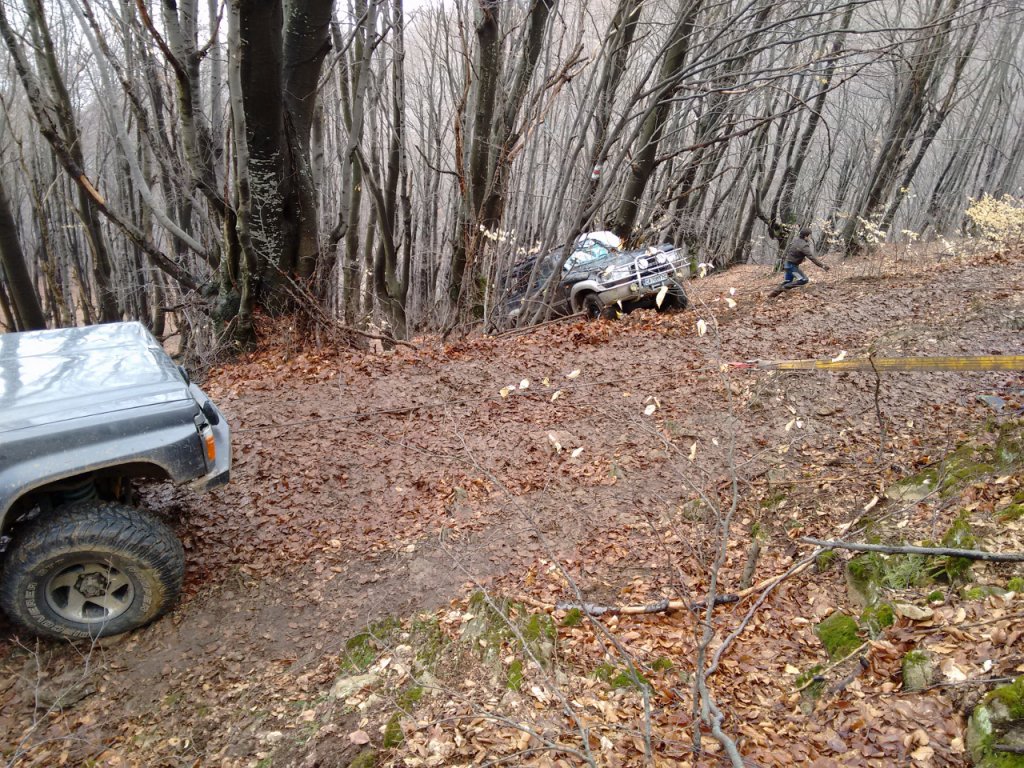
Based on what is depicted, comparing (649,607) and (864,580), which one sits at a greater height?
(864,580)

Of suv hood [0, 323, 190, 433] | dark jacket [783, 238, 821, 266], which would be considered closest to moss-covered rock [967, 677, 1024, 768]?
suv hood [0, 323, 190, 433]

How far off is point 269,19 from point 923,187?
32.2 m

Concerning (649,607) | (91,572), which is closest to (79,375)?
(91,572)

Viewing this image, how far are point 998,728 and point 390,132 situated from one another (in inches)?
529

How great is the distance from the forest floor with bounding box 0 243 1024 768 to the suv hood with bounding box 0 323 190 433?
50.7 inches

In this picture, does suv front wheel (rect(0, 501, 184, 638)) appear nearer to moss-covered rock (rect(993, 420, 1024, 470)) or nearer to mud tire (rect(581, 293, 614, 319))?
moss-covered rock (rect(993, 420, 1024, 470))

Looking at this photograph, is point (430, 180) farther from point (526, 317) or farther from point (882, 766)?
point (882, 766)

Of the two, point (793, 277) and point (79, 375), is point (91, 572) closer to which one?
point (79, 375)

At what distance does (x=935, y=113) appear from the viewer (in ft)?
51.2

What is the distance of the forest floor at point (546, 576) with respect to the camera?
2.65 metres

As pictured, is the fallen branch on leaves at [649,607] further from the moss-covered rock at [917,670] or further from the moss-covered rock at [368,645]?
the moss-covered rock at [368,645]

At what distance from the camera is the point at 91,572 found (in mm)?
3197

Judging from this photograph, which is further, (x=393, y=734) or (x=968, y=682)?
(x=393, y=734)

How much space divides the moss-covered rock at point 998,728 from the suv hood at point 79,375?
3972 millimetres
